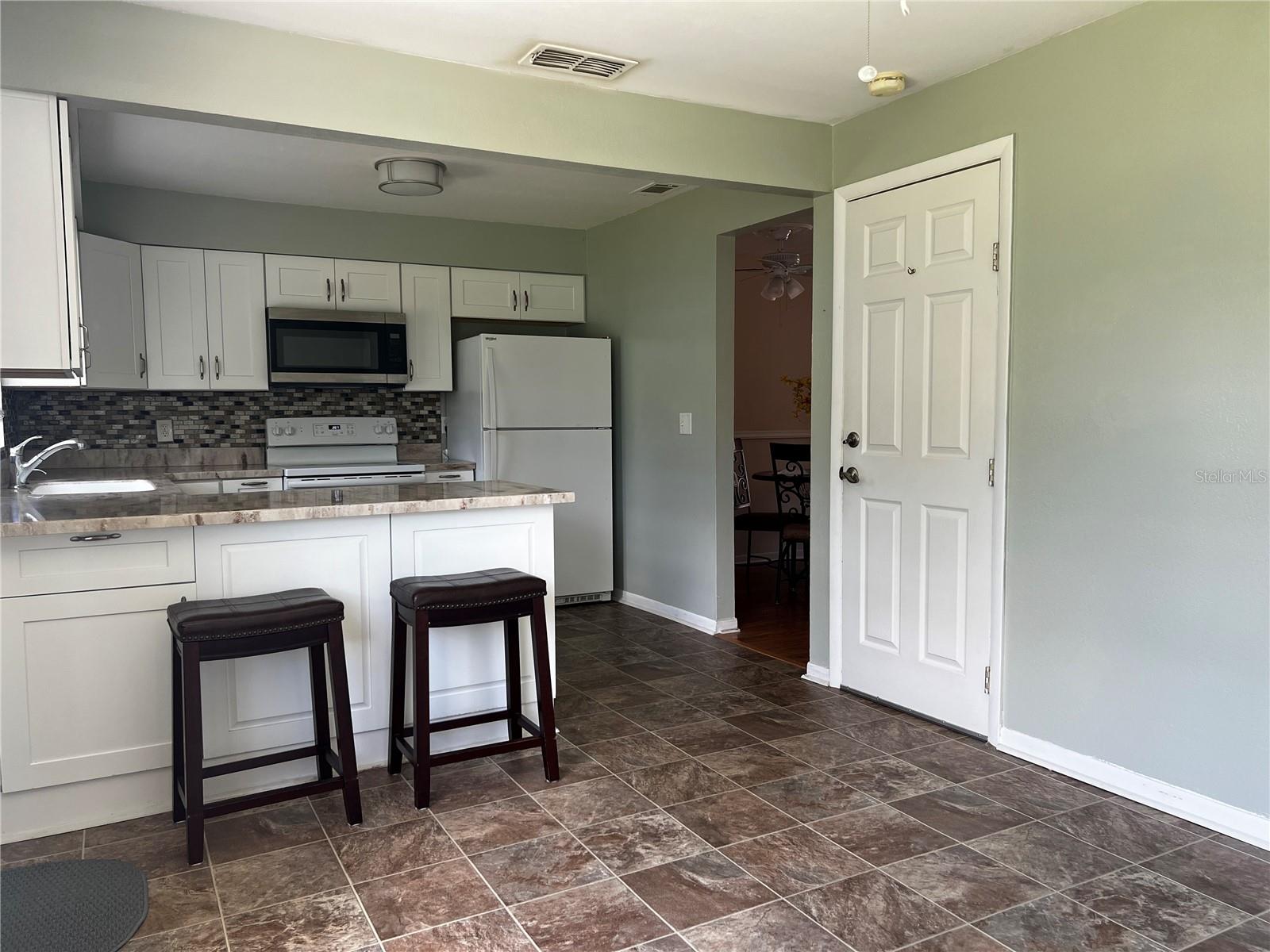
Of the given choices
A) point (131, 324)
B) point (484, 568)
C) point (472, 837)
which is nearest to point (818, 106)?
point (484, 568)

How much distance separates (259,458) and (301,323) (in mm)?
803

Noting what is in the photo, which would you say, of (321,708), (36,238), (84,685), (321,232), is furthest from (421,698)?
(321,232)

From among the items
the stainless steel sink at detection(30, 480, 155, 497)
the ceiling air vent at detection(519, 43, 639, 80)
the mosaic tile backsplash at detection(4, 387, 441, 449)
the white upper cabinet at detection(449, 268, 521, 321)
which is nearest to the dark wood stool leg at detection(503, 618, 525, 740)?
the ceiling air vent at detection(519, 43, 639, 80)

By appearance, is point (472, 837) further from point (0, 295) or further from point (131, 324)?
point (131, 324)


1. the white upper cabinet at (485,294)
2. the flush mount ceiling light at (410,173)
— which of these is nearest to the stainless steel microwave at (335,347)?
the white upper cabinet at (485,294)

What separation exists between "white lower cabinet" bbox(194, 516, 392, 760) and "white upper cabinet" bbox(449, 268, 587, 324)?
2814mm

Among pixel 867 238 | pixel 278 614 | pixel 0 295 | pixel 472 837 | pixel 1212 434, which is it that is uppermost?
pixel 867 238

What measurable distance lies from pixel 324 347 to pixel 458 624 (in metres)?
2.77

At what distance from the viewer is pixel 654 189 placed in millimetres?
4703

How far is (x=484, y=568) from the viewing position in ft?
10.1

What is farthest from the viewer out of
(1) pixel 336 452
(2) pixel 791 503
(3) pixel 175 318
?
(2) pixel 791 503

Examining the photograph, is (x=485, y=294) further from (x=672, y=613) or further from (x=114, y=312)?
(x=672, y=613)

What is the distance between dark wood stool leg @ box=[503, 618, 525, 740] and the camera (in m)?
2.98

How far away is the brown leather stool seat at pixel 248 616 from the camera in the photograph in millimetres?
2312
